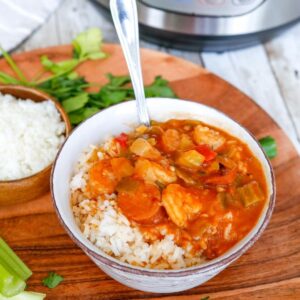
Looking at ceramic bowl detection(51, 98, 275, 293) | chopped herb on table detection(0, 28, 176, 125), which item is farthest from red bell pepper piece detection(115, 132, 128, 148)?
chopped herb on table detection(0, 28, 176, 125)

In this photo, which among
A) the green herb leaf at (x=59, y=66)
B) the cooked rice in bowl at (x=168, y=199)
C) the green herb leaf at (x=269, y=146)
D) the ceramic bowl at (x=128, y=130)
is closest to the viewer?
the ceramic bowl at (x=128, y=130)

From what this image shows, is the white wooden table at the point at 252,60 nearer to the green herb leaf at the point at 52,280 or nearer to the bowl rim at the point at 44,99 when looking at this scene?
the bowl rim at the point at 44,99

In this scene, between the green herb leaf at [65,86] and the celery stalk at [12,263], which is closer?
the celery stalk at [12,263]

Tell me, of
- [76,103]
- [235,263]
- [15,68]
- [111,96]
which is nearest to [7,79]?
[15,68]

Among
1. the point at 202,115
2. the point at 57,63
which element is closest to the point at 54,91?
the point at 57,63

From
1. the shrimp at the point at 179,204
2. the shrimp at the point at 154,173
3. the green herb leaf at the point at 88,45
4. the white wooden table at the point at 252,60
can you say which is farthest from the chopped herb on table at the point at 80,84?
the shrimp at the point at 179,204

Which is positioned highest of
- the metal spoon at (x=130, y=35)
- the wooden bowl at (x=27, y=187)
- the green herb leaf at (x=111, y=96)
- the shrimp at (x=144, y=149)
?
the metal spoon at (x=130, y=35)

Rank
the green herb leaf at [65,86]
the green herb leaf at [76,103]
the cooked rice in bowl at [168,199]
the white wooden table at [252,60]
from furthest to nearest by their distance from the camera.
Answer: the white wooden table at [252,60], the green herb leaf at [65,86], the green herb leaf at [76,103], the cooked rice in bowl at [168,199]
